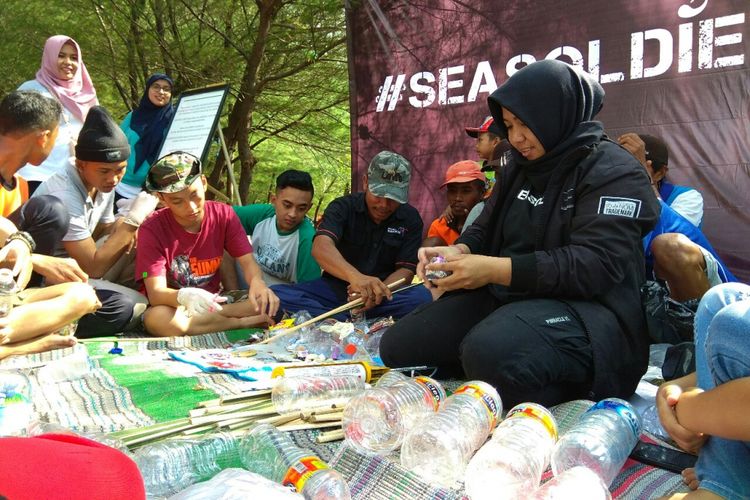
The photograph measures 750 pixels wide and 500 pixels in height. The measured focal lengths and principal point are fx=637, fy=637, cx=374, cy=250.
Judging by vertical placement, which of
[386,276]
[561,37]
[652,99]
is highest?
[561,37]

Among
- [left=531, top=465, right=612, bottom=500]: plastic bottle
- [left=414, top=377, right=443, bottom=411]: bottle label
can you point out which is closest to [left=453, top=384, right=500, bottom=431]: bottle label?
[left=414, top=377, right=443, bottom=411]: bottle label

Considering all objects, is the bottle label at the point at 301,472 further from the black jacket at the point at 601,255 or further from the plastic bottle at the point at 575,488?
the black jacket at the point at 601,255

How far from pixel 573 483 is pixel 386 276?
9.51 feet

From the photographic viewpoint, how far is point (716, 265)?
314 cm

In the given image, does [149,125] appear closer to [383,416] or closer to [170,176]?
[170,176]

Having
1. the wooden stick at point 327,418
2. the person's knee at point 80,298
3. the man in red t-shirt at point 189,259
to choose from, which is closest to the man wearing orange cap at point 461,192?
the man in red t-shirt at point 189,259

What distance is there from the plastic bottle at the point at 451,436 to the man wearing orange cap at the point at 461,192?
8.64ft

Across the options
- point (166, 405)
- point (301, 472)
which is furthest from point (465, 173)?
point (301, 472)

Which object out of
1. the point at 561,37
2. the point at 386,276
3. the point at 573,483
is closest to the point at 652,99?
the point at 561,37

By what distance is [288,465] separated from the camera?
1757mm

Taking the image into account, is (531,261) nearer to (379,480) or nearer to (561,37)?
(379,480)

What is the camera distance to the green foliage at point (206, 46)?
728cm

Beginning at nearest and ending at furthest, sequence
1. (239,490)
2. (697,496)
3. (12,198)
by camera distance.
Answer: (239,490) < (697,496) < (12,198)

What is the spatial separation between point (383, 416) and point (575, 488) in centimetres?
70
